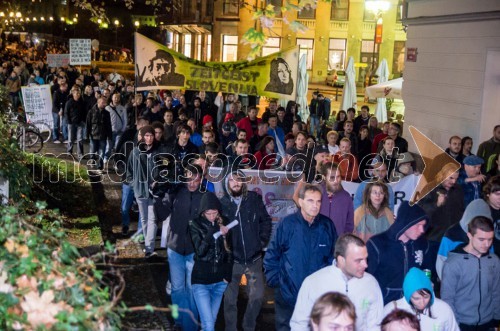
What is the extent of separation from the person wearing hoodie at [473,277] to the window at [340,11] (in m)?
51.0

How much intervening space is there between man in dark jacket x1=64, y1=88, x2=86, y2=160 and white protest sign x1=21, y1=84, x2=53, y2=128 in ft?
4.97

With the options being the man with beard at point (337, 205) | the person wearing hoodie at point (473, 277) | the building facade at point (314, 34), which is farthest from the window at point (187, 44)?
the person wearing hoodie at point (473, 277)

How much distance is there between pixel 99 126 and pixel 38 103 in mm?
4123

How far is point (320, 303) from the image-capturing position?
14.7 ft

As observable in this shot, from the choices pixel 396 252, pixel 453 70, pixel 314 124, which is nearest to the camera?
pixel 396 252

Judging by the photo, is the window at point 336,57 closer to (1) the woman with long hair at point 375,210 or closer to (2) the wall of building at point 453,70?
(2) the wall of building at point 453,70

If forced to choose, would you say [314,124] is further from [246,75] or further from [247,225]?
[247,225]

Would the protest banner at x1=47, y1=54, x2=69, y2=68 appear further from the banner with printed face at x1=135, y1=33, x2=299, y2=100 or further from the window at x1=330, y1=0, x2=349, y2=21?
the window at x1=330, y1=0, x2=349, y2=21

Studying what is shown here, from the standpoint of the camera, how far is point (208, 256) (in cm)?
742

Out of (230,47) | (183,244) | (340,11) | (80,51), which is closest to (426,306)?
(183,244)

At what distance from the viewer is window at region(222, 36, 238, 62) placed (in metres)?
51.9

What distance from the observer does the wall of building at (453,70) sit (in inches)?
604

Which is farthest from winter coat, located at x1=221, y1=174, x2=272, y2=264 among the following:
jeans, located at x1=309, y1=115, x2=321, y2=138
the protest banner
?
the protest banner

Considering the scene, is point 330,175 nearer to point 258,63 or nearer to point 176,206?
point 176,206
